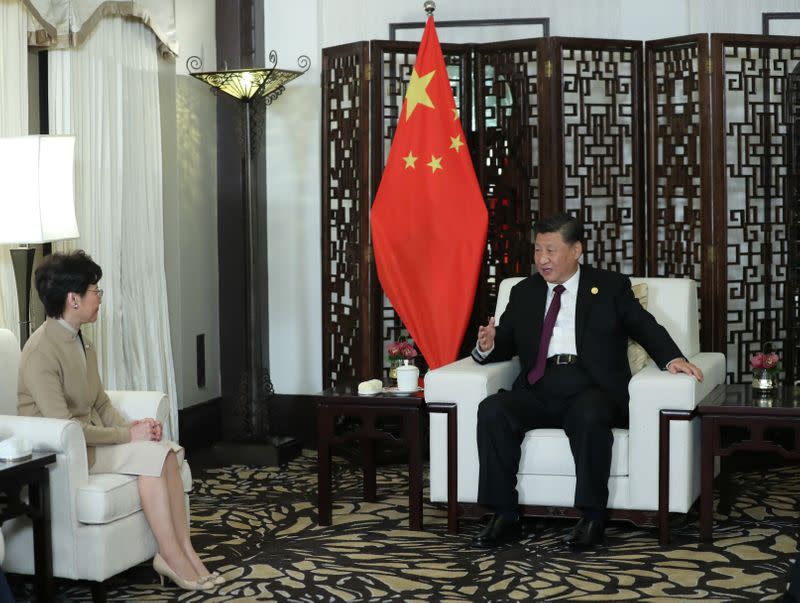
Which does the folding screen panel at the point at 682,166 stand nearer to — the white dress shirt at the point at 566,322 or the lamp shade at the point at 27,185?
the white dress shirt at the point at 566,322

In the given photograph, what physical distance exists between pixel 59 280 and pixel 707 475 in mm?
2427

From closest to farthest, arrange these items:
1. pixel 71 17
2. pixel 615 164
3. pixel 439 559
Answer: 1. pixel 439 559
2. pixel 71 17
3. pixel 615 164

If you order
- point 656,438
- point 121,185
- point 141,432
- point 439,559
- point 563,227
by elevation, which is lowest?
point 439,559

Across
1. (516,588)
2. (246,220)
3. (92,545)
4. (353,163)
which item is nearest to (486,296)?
(353,163)

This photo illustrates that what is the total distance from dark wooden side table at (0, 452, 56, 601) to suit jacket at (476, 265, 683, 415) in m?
1.92

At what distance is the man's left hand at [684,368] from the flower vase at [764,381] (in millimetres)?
259

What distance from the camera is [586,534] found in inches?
166

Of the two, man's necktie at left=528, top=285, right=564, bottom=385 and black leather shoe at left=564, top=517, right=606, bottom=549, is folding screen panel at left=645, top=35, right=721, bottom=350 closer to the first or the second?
man's necktie at left=528, top=285, right=564, bottom=385

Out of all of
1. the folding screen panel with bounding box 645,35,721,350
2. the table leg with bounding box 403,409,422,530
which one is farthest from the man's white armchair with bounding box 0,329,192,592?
the folding screen panel with bounding box 645,35,721,350

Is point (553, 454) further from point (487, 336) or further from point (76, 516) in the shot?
point (76, 516)

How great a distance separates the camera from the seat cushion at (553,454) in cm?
432

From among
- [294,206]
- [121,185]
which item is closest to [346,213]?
[294,206]

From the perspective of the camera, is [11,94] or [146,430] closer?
[146,430]

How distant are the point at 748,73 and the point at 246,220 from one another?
2720 mm
